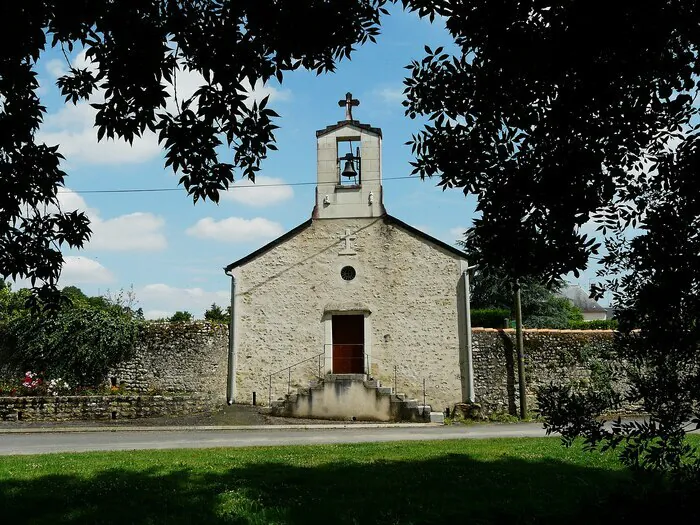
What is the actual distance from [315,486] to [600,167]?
15.0ft

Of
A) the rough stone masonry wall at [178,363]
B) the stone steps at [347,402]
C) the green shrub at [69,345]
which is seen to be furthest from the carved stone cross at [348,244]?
the green shrub at [69,345]

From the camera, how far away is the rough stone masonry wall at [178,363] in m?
19.7

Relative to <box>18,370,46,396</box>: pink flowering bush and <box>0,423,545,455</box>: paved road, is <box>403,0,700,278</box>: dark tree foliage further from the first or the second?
<box>18,370,46,396</box>: pink flowering bush

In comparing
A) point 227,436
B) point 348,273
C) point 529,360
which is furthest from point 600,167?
point 529,360

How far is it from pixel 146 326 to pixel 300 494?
14.9 meters

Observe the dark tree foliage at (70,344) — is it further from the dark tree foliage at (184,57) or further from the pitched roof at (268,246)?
the dark tree foliage at (184,57)

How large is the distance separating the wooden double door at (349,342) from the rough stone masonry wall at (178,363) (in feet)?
12.6

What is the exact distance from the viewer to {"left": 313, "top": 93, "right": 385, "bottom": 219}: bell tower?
1969 cm

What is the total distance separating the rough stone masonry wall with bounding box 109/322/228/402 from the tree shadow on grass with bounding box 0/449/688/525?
1118cm

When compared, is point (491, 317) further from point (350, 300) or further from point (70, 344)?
point (70, 344)

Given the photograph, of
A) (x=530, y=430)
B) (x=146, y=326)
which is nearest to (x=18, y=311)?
(x=146, y=326)

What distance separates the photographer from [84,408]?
16703 millimetres

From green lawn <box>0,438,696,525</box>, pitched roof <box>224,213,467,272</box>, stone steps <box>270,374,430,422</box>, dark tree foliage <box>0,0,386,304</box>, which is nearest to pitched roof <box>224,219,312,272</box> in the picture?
pitched roof <box>224,213,467,272</box>

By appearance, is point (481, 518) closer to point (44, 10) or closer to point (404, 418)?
point (44, 10)
